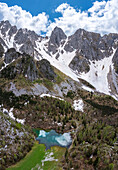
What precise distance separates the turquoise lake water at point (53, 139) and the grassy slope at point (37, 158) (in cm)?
275

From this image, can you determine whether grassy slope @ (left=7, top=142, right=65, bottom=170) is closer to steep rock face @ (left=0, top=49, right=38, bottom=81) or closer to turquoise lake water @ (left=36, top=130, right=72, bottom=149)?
turquoise lake water @ (left=36, top=130, right=72, bottom=149)

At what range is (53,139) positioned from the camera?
1897 inches

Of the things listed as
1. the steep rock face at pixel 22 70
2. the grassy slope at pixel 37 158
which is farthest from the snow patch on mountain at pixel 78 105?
the grassy slope at pixel 37 158

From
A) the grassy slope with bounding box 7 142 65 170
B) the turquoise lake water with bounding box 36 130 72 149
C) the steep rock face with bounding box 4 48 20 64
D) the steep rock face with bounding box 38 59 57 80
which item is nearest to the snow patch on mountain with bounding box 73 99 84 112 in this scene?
the turquoise lake water with bounding box 36 130 72 149

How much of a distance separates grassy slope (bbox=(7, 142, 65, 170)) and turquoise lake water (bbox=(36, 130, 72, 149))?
108 inches

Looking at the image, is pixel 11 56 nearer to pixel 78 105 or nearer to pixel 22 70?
pixel 22 70

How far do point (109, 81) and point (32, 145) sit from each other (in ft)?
576

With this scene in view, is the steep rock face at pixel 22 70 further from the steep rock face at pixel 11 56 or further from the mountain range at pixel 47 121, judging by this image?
the steep rock face at pixel 11 56

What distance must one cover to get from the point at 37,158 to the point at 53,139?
510 inches

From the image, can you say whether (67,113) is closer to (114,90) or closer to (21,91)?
(21,91)

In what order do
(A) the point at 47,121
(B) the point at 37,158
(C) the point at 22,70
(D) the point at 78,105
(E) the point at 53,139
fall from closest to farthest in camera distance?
(B) the point at 37,158
(E) the point at 53,139
(A) the point at 47,121
(D) the point at 78,105
(C) the point at 22,70

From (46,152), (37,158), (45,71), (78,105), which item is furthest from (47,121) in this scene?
(45,71)

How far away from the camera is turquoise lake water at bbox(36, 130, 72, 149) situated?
4481 cm

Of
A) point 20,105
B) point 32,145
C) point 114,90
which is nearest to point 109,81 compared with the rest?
point 114,90
